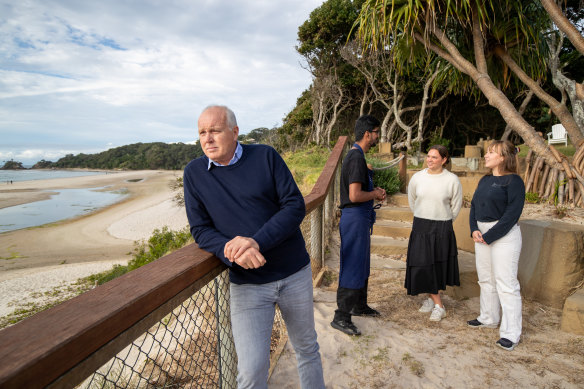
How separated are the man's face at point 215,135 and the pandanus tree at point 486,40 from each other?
5.19 m

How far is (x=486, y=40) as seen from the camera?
629 centimetres

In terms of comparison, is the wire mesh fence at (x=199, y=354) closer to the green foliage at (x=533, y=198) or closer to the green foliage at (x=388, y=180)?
the green foliage at (x=388, y=180)

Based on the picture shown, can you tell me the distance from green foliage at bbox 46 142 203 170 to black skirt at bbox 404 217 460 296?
7293 centimetres

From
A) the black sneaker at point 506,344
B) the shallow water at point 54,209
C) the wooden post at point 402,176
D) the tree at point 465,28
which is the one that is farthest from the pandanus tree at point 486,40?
the shallow water at point 54,209

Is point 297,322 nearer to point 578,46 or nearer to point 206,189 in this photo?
point 206,189

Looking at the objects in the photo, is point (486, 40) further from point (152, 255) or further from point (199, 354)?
point (152, 255)

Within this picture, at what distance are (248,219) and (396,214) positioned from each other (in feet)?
15.7

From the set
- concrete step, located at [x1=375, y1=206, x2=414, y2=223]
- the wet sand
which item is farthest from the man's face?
the wet sand

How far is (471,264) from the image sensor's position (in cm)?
402

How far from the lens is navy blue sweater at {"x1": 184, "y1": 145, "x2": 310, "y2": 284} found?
5.14ft

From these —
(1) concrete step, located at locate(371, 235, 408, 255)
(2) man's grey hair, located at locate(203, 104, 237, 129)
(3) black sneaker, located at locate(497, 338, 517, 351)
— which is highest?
(2) man's grey hair, located at locate(203, 104, 237, 129)

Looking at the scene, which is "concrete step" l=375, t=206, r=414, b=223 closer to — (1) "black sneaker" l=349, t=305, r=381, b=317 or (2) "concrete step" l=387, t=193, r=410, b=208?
(2) "concrete step" l=387, t=193, r=410, b=208

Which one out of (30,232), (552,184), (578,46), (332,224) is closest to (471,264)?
(332,224)

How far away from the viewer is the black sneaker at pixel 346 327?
2.83m
